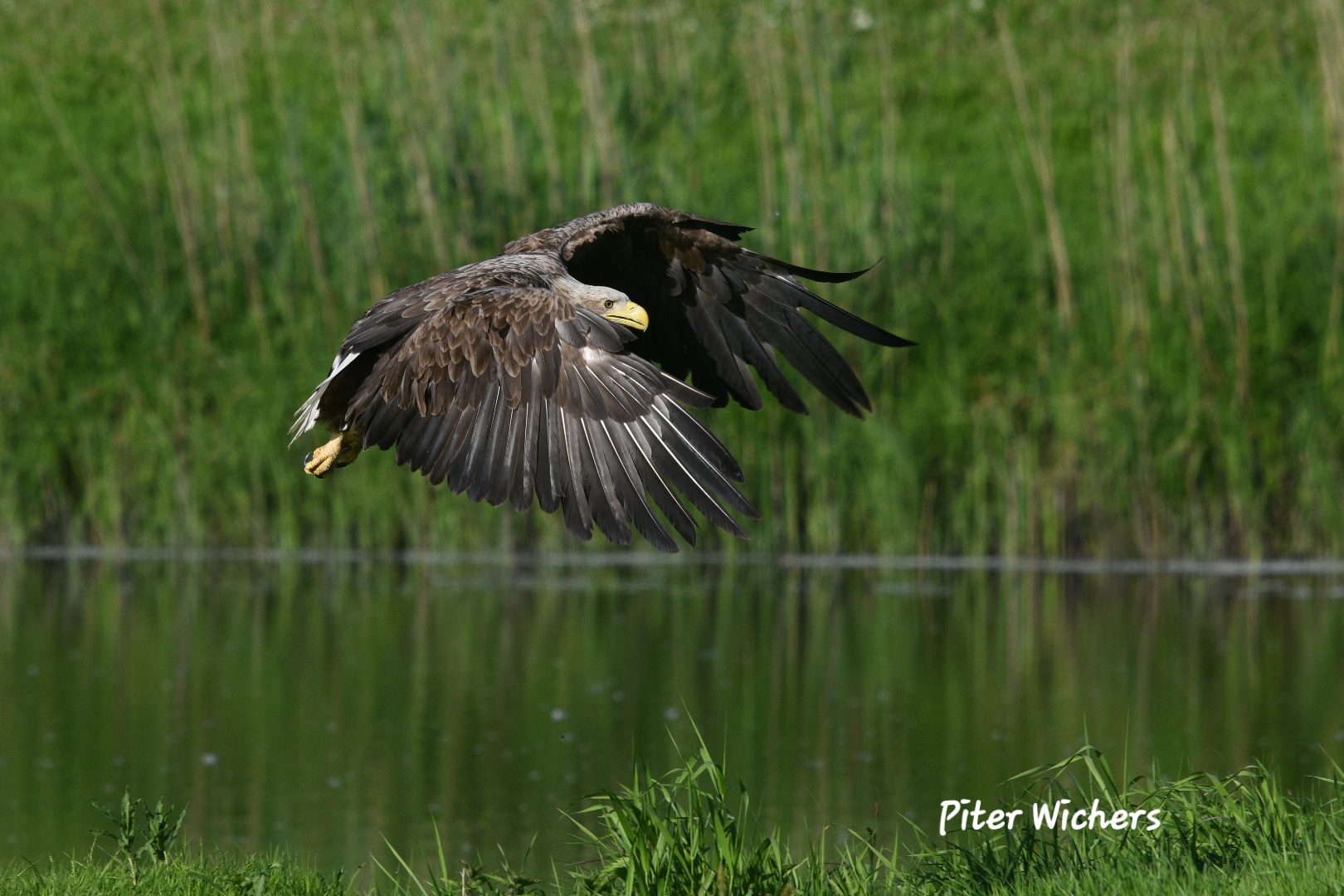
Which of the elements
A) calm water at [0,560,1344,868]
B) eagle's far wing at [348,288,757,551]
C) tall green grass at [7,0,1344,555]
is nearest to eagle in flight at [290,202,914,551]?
eagle's far wing at [348,288,757,551]

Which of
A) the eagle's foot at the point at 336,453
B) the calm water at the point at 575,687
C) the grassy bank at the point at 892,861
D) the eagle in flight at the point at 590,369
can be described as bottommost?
the calm water at the point at 575,687

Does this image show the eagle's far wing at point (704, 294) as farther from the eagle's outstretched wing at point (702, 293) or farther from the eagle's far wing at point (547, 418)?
the eagle's far wing at point (547, 418)

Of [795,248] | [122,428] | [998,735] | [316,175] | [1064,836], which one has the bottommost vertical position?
[998,735]

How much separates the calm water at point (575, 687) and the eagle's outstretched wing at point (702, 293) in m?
1.87

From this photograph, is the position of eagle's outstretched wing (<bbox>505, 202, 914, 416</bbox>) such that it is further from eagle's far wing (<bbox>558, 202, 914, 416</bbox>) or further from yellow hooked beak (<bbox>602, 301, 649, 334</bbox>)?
yellow hooked beak (<bbox>602, 301, 649, 334</bbox>)

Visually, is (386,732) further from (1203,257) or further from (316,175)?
(316,175)

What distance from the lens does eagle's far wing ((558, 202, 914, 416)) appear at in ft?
24.4

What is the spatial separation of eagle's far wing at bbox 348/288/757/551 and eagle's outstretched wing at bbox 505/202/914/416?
139 centimetres

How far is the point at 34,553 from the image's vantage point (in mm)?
13680

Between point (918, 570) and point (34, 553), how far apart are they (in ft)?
21.0

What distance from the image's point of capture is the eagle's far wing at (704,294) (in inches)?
293

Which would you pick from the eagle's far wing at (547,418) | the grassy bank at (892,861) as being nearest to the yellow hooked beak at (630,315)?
the eagle's far wing at (547,418)

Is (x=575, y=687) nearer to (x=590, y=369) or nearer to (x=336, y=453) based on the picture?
(x=336, y=453)

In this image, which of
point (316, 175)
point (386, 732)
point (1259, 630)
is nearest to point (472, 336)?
point (386, 732)
